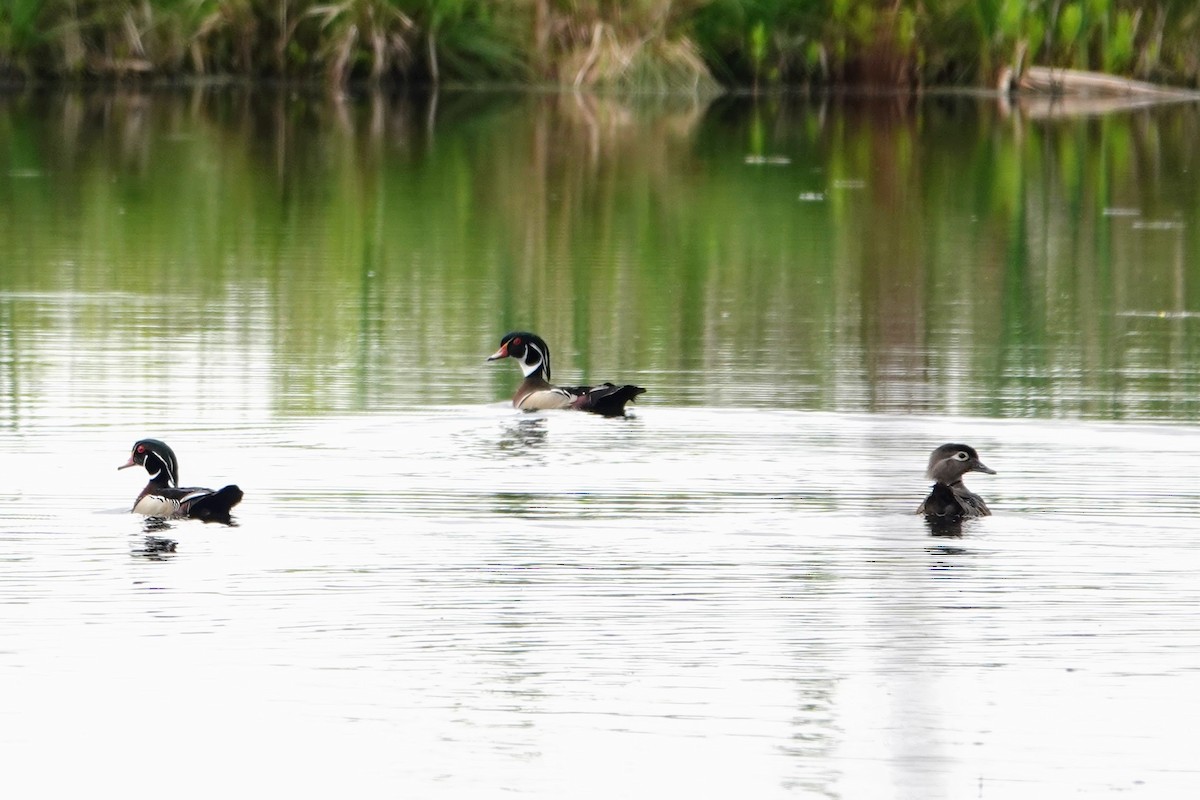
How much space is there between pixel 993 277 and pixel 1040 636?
26.6 feet

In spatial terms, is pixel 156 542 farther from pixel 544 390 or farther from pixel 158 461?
pixel 544 390

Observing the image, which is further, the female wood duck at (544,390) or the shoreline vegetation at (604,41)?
the shoreline vegetation at (604,41)

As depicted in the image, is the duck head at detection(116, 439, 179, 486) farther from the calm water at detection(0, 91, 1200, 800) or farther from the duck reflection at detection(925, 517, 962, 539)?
the duck reflection at detection(925, 517, 962, 539)

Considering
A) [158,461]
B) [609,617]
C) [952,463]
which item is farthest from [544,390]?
[609,617]

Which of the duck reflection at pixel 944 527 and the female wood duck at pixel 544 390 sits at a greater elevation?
the female wood duck at pixel 544 390

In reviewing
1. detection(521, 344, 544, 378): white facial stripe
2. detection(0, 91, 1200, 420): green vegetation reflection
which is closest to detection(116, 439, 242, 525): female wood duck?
detection(0, 91, 1200, 420): green vegetation reflection

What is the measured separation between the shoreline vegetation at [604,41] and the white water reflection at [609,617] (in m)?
22.2

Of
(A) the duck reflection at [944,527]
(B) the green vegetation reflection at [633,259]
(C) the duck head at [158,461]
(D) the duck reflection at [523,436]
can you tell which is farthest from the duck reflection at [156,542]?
(A) the duck reflection at [944,527]

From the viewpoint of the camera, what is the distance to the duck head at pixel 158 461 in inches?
287

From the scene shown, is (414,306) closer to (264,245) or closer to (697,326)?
(697,326)

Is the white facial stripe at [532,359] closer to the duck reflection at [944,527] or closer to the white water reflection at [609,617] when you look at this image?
the white water reflection at [609,617]

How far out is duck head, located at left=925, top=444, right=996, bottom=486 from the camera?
723 cm

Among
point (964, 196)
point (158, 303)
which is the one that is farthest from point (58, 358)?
point (964, 196)

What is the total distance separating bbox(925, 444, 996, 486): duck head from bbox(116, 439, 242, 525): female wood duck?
6.56 feet
